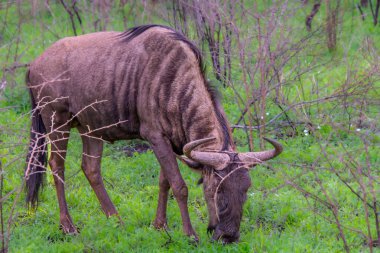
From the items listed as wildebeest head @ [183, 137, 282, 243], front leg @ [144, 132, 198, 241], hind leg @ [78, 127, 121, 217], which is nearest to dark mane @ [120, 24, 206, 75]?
front leg @ [144, 132, 198, 241]

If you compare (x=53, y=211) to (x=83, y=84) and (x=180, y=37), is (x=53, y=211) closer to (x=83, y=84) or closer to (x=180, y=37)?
(x=83, y=84)

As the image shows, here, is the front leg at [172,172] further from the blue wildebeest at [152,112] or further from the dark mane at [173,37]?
the dark mane at [173,37]

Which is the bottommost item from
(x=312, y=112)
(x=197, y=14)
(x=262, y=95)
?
(x=312, y=112)

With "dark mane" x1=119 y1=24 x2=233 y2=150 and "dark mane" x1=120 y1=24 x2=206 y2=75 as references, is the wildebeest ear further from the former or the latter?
"dark mane" x1=120 y1=24 x2=206 y2=75

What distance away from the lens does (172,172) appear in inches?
201

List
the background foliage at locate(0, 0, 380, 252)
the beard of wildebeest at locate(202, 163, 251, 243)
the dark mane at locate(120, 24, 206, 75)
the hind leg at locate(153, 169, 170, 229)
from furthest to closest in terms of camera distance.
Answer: the hind leg at locate(153, 169, 170, 229)
the dark mane at locate(120, 24, 206, 75)
the background foliage at locate(0, 0, 380, 252)
the beard of wildebeest at locate(202, 163, 251, 243)

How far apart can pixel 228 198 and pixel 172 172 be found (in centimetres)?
65

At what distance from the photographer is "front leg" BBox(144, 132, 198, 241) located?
16.6 ft

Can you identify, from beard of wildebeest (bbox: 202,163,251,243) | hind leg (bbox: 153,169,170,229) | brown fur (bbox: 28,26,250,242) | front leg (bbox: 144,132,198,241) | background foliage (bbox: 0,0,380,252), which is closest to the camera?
beard of wildebeest (bbox: 202,163,251,243)

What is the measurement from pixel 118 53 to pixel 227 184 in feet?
5.06

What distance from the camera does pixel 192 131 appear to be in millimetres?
4977

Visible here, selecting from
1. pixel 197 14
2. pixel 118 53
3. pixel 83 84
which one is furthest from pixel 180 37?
pixel 197 14

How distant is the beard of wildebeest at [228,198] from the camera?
181 inches

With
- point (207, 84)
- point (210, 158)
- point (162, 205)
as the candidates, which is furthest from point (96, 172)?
point (210, 158)
